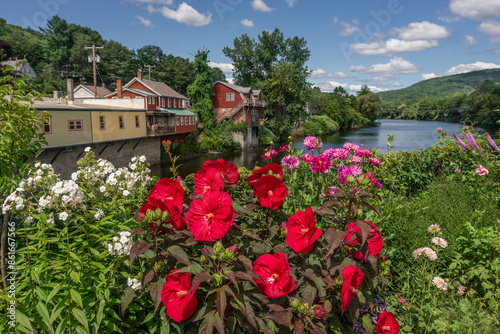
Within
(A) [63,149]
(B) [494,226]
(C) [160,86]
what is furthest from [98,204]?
(C) [160,86]

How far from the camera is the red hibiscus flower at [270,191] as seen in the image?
2016 mm

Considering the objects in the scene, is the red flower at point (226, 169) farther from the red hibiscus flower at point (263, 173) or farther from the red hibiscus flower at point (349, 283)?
the red hibiscus flower at point (349, 283)

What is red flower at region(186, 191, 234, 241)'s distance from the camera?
66.4 inches

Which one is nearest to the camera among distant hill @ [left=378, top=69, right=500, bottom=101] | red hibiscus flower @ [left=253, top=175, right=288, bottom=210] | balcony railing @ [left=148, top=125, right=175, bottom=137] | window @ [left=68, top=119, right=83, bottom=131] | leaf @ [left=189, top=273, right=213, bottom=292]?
leaf @ [left=189, top=273, right=213, bottom=292]

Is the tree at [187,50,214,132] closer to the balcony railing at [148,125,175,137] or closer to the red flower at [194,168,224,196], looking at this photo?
the balcony railing at [148,125,175,137]

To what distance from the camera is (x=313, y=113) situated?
258 ft

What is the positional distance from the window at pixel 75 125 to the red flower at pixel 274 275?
831 inches

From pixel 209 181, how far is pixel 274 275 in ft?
2.63

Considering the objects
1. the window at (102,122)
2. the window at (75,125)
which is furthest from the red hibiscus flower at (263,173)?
the window at (102,122)

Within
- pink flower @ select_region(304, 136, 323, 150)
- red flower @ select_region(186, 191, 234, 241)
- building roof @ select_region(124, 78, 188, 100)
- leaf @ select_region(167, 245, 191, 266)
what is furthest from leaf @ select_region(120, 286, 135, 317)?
building roof @ select_region(124, 78, 188, 100)

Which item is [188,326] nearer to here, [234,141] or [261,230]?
[261,230]

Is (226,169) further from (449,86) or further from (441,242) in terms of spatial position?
(449,86)

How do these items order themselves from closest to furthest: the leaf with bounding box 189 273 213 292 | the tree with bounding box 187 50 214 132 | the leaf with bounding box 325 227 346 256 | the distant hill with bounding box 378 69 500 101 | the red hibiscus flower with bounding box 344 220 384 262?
1. the leaf with bounding box 189 273 213 292
2. the leaf with bounding box 325 227 346 256
3. the red hibiscus flower with bounding box 344 220 384 262
4. the tree with bounding box 187 50 214 132
5. the distant hill with bounding box 378 69 500 101

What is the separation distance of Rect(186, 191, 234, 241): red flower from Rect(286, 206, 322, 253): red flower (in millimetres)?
410
